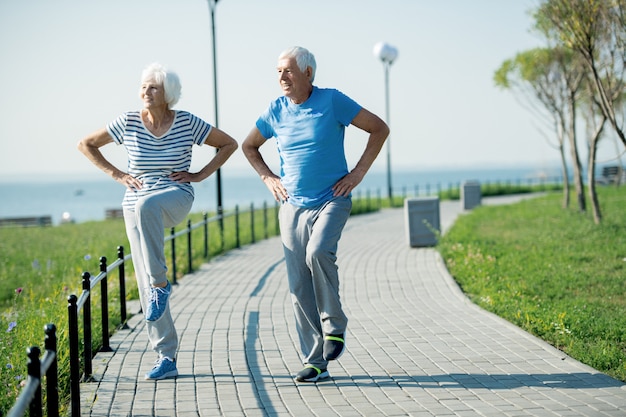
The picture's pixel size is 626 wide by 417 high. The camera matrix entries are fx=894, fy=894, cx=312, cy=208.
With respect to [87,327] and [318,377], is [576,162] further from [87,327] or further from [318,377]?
[87,327]

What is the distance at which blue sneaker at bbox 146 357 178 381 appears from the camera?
20.7ft

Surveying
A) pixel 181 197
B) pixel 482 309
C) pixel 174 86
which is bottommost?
pixel 482 309

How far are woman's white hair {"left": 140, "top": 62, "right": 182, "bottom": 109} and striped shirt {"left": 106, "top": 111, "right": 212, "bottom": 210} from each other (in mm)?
163

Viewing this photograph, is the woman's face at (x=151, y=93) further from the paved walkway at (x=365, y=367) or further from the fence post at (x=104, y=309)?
the paved walkway at (x=365, y=367)

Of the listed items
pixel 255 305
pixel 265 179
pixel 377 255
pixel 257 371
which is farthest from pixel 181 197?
pixel 377 255

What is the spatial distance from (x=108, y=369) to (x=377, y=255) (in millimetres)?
8774

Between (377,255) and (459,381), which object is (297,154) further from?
(377,255)

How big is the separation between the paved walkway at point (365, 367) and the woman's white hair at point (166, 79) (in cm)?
198

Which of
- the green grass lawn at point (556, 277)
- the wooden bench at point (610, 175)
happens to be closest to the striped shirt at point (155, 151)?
the green grass lawn at point (556, 277)

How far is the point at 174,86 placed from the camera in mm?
6051

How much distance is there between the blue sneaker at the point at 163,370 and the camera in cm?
632

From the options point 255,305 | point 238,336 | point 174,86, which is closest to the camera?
point 174,86

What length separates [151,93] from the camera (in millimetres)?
6008

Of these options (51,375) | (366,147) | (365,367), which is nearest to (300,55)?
(366,147)
